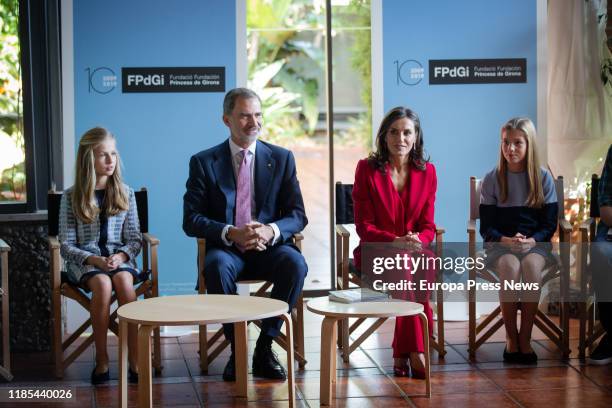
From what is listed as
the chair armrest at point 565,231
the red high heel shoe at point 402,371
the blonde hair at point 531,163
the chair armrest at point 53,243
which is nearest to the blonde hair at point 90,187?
the chair armrest at point 53,243

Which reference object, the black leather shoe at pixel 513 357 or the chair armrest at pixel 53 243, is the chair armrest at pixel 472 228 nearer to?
the black leather shoe at pixel 513 357

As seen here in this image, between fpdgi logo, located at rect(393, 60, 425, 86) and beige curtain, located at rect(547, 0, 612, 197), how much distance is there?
3.32 ft

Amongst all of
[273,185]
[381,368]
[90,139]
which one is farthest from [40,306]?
[381,368]

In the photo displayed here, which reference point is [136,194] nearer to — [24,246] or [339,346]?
[24,246]

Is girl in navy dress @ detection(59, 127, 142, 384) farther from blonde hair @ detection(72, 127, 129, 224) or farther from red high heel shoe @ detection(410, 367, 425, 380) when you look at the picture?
red high heel shoe @ detection(410, 367, 425, 380)

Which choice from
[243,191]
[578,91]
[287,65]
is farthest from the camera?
[287,65]

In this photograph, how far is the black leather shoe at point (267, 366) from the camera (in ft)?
15.4

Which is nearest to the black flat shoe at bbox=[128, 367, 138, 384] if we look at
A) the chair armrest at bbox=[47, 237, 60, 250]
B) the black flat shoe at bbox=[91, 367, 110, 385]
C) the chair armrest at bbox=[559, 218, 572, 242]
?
the black flat shoe at bbox=[91, 367, 110, 385]

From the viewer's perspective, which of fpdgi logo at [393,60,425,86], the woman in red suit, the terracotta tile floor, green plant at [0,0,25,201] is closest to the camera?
the terracotta tile floor

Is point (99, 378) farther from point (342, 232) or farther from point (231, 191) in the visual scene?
point (342, 232)

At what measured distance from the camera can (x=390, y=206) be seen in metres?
4.91

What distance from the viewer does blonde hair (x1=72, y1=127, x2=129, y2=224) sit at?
15.9ft

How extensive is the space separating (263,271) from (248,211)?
14.1 inches

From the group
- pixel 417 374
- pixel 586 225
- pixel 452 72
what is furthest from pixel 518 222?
pixel 452 72
